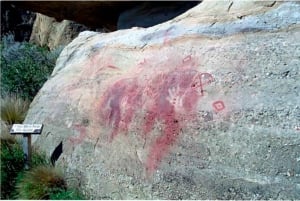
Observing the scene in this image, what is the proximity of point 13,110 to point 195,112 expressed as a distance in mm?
3470

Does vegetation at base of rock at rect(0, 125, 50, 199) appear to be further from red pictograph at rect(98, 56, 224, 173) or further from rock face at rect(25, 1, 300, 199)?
red pictograph at rect(98, 56, 224, 173)

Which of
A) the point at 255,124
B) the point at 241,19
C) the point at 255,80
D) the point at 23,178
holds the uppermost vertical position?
the point at 241,19

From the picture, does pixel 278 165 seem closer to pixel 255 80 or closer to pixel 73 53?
pixel 255 80

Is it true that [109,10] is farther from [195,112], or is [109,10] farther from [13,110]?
[195,112]

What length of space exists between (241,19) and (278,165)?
1398 mm

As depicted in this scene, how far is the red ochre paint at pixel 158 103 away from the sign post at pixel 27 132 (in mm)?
879

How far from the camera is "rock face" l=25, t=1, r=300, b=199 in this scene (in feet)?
14.3

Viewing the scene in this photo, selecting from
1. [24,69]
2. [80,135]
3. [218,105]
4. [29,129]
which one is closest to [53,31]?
[24,69]

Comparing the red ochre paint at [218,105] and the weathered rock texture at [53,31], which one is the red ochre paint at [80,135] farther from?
the weathered rock texture at [53,31]

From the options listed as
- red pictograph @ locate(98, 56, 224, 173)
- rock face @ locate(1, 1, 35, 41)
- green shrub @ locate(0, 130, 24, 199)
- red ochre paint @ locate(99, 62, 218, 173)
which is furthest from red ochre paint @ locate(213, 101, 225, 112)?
rock face @ locate(1, 1, 35, 41)

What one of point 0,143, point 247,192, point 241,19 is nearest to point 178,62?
point 241,19

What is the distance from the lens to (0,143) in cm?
671

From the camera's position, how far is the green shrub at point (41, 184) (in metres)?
5.68

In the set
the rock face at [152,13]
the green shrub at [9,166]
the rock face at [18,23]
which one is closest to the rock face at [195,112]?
the green shrub at [9,166]
